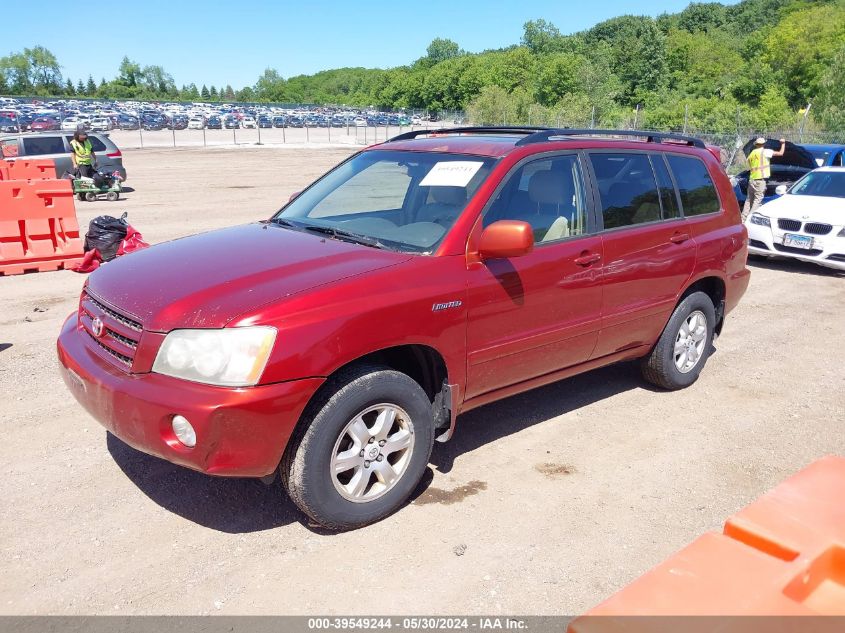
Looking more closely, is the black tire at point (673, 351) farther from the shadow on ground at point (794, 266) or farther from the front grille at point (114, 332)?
the shadow on ground at point (794, 266)

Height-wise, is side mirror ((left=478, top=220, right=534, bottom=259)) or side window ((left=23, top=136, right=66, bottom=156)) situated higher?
side window ((left=23, top=136, right=66, bottom=156))

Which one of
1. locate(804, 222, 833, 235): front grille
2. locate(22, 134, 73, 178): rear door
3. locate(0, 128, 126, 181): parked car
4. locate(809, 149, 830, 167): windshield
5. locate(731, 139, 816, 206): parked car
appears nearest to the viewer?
locate(804, 222, 833, 235): front grille

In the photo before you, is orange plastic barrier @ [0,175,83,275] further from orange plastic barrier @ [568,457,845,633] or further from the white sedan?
the white sedan

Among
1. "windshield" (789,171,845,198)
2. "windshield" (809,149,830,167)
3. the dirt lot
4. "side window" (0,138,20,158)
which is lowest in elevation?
the dirt lot

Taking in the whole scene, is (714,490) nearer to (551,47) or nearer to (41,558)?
(41,558)

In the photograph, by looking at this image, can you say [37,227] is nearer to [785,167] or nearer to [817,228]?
[817,228]

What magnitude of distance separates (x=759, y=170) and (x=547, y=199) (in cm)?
1091

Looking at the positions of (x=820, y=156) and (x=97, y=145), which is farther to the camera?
(x=97, y=145)

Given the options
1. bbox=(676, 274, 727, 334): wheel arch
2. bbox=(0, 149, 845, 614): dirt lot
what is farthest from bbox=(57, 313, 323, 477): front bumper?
bbox=(676, 274, 727, 334): wheel arch

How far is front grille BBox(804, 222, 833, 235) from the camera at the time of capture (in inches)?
400

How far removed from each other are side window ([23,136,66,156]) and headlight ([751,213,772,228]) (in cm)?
1625

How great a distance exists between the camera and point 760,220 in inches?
427

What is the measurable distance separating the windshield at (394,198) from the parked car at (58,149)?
1446cm

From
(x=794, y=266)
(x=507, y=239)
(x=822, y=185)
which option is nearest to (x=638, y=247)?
(x=507, y=239)
